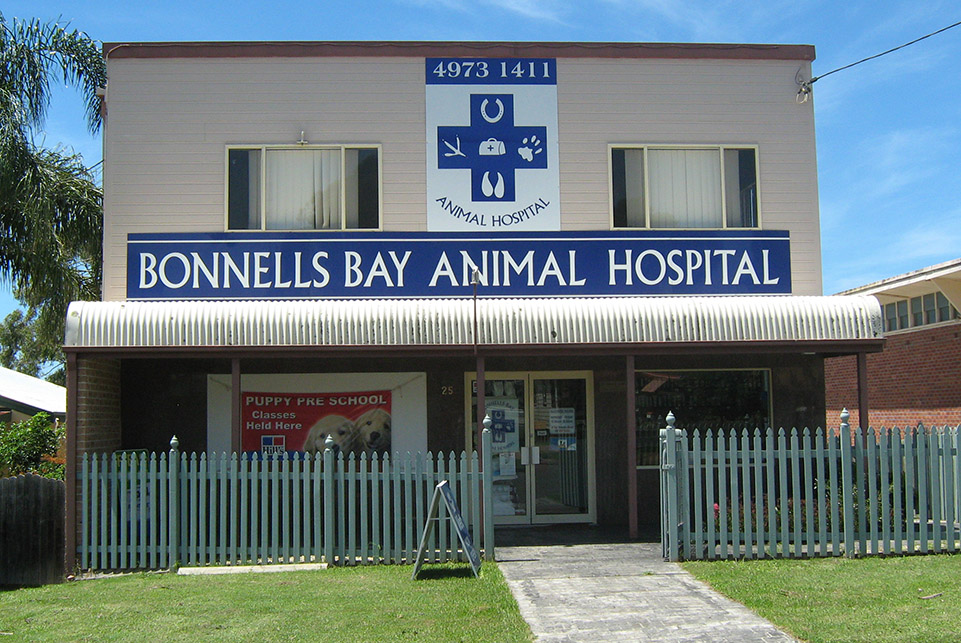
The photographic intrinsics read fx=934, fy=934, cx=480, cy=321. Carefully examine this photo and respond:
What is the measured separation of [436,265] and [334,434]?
114 inches

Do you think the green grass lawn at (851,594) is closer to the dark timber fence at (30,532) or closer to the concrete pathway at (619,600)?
the concrete pathway at (619,600)

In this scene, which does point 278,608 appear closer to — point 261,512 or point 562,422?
point 261,512

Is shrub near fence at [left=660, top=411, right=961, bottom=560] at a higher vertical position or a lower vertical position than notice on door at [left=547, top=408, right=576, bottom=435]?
lower

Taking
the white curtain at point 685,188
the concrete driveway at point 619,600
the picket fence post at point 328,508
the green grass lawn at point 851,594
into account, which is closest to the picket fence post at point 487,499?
the concrete driveway at point 619,600

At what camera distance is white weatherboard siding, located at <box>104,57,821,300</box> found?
1291 cm

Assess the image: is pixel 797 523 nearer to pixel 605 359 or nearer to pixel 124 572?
pixel 605 359

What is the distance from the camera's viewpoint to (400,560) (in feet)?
35.1

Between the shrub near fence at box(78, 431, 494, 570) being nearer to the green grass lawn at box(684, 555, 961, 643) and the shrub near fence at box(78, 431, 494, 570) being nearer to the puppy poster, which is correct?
the puppy poster

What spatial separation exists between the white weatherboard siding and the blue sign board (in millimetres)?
296

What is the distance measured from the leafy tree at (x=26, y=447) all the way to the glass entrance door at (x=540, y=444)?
774cm

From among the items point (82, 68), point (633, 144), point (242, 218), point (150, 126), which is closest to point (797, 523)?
point (633, 144)

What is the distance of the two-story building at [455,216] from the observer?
12750 millimetres

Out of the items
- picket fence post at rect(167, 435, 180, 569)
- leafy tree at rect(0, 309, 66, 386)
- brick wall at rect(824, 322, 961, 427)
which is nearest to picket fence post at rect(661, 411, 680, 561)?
picket fence post at rect(167, 435, 180, 569)

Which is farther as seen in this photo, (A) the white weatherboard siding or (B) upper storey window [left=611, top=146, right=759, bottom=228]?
(B) upper storey window [left=611, top=146, right=759, bottom=228]
